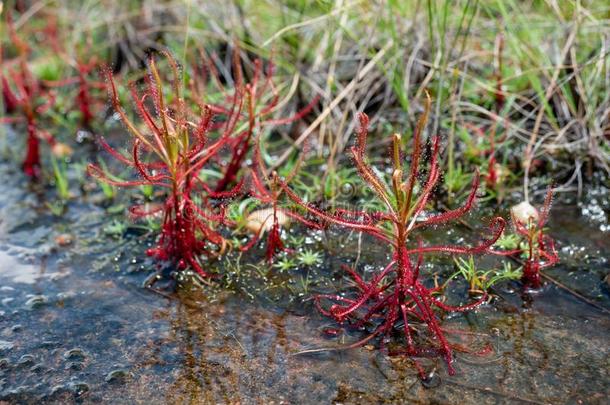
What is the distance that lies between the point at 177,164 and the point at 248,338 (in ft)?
2.08

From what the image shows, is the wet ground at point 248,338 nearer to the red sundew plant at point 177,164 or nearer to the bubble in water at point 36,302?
the bubble in water at point 36,302

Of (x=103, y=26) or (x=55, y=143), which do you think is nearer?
(x=55, y=143)

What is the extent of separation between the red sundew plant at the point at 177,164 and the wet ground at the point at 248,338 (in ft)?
0.44

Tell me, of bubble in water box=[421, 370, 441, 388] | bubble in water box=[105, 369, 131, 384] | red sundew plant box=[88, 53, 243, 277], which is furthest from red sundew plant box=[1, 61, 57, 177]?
bubble in water box=[421, 370, 441, 388]

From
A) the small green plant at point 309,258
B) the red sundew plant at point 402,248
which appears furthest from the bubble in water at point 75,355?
the small green plant at point 309,258

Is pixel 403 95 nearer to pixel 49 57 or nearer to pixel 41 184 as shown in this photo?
pixel 41 184

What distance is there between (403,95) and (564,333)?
4.65 ft

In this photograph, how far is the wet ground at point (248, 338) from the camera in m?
1.85

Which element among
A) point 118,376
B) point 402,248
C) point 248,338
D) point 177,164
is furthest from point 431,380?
point 177,164

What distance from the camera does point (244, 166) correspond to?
326cm

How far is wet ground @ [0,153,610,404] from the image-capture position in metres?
1.85

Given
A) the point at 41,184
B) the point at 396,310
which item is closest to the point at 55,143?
the point at 41,184

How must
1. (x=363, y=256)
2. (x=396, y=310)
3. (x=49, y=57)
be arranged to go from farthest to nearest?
1. (x=49, y=57)
2. (x=363, y=256)
3. (x=396, y=310)

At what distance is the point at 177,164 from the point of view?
2.20 metres
